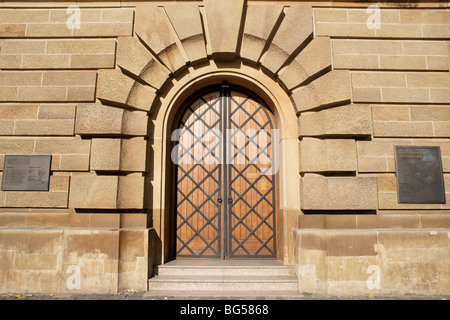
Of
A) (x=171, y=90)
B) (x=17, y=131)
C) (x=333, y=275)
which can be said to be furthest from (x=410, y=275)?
(x=17, y=131)

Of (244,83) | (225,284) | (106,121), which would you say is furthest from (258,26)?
(225,284)

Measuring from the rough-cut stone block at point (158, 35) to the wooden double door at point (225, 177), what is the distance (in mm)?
1028

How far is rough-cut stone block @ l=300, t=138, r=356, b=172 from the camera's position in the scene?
5312 millimetres

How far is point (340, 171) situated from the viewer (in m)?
5.35

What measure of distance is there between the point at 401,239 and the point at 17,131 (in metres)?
7.63

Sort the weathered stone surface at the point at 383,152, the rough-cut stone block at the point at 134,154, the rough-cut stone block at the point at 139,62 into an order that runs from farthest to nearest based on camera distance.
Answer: the rough-cut stone block at the point at 139,62, the rough-cut stone block at the point at 134,154, the weathered stone surface at the point at 383,152

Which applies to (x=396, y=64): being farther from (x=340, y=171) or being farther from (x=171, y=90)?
(x=171, y=90)

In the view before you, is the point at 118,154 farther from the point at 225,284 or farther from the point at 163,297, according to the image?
the point at 225,284

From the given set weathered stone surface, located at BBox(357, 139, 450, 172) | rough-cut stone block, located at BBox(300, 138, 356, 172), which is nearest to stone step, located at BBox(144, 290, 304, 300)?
rough-cut stone block, located at BBox(300, 138, 356, 172)

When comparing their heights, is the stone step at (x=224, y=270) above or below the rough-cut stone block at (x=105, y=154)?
below

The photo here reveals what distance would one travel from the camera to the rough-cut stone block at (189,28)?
5707 millimetres

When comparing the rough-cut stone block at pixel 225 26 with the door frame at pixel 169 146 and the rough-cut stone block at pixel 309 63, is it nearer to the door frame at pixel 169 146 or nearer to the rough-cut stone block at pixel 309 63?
the door frame at pixel 169 146

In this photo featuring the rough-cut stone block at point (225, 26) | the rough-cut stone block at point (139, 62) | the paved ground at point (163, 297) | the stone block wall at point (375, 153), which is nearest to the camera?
the paved ground at point (163, 297)

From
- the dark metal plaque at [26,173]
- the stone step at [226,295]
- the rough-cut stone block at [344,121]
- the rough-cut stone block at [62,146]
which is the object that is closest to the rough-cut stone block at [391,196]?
the rough-cut stone block at [344,121]
